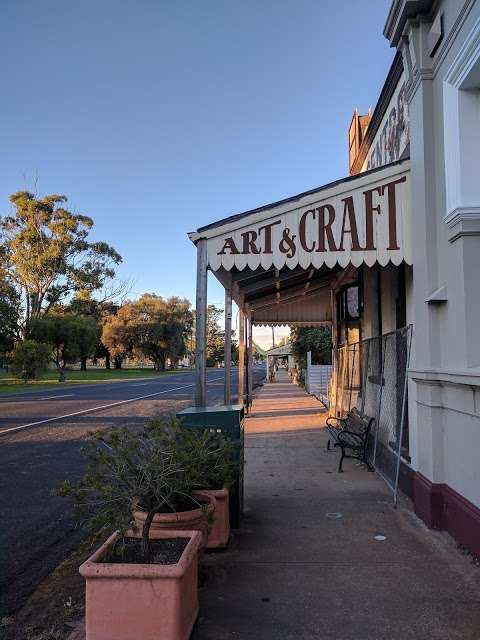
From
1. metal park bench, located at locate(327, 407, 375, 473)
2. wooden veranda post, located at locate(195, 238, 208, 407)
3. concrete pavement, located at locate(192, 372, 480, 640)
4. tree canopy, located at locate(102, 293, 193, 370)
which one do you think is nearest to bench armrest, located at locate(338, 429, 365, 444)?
metal park bench, located at locate(327, 407, 375, 473)

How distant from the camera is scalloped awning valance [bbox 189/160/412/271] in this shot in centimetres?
604

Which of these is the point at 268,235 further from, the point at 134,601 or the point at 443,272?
the point at 134,601

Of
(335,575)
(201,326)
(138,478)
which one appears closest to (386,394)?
(201,326)

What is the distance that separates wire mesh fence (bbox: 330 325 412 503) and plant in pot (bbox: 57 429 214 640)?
10.2 ft

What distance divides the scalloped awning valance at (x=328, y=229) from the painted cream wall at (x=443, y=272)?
27cm

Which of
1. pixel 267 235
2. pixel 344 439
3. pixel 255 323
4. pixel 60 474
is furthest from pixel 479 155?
pixel 255 323

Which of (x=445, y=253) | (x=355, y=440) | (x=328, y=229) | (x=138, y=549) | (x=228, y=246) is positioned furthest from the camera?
(x=355, y=440)

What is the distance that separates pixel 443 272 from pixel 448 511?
2.18m

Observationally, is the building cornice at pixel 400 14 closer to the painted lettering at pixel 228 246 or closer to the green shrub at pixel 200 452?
the painted lettering at pixel 228 246

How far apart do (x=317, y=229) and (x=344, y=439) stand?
4065mm

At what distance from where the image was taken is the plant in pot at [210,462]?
13.9 ft

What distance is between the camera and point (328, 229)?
618 centimetres

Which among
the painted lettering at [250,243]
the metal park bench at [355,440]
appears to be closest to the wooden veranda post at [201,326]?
the painted lettering at [250,243]

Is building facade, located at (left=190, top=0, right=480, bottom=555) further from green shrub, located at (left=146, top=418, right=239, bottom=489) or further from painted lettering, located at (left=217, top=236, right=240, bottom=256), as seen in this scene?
green shrub, located at (left=146, top=418, right=239, bottom=489)
